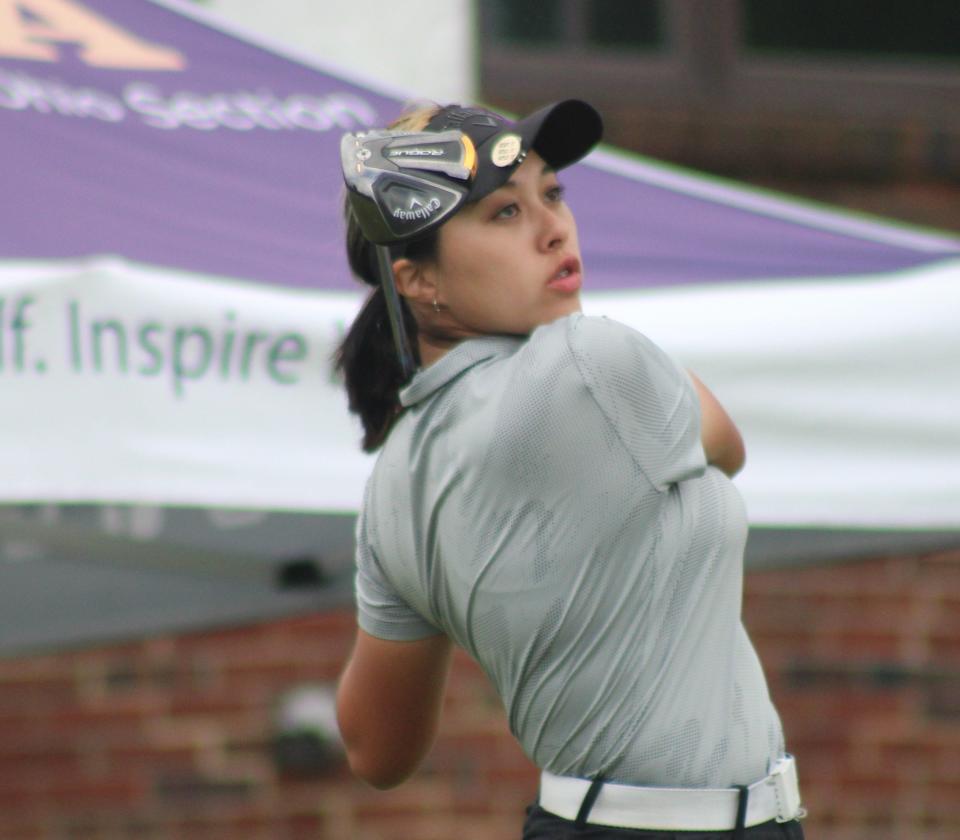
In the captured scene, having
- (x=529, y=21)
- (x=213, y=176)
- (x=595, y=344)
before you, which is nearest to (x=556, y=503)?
(x=595, y=344)

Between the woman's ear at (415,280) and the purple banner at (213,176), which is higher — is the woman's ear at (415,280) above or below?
above

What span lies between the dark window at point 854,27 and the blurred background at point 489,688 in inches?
1.7

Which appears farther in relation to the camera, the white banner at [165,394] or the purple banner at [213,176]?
the purple banner at [213,176]

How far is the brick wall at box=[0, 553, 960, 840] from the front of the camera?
3.78 meters

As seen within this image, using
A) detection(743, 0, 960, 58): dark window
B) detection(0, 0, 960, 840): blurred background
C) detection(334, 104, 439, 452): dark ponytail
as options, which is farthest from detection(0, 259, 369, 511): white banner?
detection(743, 0, 960, 58): dark window

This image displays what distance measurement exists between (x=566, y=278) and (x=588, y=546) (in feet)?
0.95

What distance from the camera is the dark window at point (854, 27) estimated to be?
415 cm

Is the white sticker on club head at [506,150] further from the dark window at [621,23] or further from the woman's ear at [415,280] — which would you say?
the dark window at [621,23]

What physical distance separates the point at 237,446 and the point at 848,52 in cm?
259

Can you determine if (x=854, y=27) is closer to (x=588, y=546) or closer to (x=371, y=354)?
(x=371, y=354)

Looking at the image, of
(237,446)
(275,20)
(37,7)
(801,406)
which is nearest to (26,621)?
(237,446)

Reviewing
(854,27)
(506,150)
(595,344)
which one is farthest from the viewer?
(854,27)

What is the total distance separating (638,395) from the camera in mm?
1557

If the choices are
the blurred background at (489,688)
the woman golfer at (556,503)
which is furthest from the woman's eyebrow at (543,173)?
the blurred background at (489,688)
